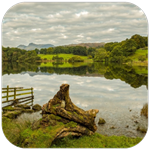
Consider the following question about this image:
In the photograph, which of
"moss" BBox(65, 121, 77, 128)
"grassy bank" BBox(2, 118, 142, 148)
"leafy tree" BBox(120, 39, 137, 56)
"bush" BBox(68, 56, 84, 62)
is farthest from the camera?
"bush" BBox(68, 56, 84, 62)

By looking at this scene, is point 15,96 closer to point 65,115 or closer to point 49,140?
point 65,115

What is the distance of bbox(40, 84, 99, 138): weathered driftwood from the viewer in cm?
970

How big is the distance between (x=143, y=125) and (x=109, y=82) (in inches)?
417

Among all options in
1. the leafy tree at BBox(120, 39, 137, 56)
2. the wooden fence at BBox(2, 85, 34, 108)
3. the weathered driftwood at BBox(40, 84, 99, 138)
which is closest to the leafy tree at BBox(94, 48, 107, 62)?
the leafy tree at BBox(120, 39, 137, 56)

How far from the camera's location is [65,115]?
9.85 meters

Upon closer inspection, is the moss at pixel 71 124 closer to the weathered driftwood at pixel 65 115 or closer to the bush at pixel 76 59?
the weathered driftwood at pixel 65 115

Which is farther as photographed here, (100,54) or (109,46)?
(100,54)

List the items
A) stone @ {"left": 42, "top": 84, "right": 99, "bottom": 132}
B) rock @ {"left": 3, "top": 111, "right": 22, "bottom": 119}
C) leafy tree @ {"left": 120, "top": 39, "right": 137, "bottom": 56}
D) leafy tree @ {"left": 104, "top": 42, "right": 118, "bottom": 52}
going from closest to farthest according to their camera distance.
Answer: stone @ {"left": 42, "top": 84, "right": 99, "bottom": 132}
rock @ {"left": 3, "top": 111, "right": 22, "bottom": 119}
leafy tree @ {"left": 120, "top": 39, "right": 137, "bottom": 56}
leafy tree @ {"left": 104, "top": 42, "right": 118, "bottom": 52}

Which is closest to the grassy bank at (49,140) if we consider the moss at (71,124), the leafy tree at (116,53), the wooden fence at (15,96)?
the moss at (71,124)

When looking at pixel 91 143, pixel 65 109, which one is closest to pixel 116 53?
pixel 65 109

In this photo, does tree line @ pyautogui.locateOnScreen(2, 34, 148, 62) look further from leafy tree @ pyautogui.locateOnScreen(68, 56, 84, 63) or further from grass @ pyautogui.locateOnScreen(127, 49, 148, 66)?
leafy tree @ pyautogui.locateOnScreen(68, 56, 84, 63)

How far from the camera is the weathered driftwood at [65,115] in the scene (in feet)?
31.8

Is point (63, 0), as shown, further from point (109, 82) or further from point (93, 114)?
point (109, 82)

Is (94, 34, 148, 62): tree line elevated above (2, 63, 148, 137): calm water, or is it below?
above
